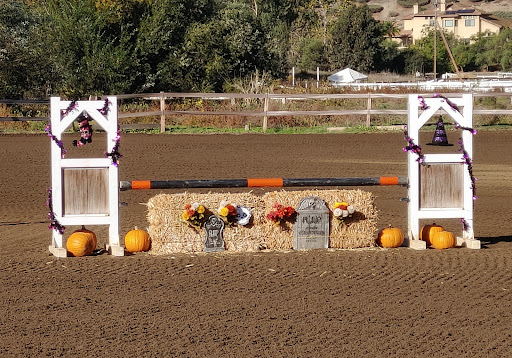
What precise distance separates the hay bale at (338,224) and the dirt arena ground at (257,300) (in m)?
0.25

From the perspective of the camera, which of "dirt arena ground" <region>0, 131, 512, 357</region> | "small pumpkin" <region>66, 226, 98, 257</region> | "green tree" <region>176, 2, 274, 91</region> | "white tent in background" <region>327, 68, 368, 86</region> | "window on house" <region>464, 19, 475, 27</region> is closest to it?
"dirt arena ground" <region>0, 131, 512, 357</region>

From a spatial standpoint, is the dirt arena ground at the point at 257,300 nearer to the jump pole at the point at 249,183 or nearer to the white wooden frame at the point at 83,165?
the white wooden frame at the point at 83,165

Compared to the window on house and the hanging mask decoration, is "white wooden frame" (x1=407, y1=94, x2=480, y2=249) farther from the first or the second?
the window on house

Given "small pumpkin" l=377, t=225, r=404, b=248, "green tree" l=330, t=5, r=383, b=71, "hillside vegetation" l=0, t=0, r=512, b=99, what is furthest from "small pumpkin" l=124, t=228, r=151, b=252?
"green tree" l=330, t=5, r=383, b=71

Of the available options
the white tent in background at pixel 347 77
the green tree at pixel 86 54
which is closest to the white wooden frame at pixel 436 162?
the green tree at pixel 86 54

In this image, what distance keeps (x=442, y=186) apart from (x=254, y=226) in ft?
7.31

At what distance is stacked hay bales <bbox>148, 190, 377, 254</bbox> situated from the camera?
32.1ft

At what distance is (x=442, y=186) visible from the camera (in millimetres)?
10430

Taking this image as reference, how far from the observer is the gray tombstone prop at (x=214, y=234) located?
32.1ft

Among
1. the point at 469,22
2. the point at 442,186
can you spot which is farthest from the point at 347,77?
the point at 469,22

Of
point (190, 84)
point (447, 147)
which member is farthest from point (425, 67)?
point (447, 147)

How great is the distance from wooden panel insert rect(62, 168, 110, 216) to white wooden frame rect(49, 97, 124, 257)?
46 millimetres

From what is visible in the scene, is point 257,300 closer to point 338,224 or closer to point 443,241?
point 338,224

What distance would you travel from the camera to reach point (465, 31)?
120 metres
